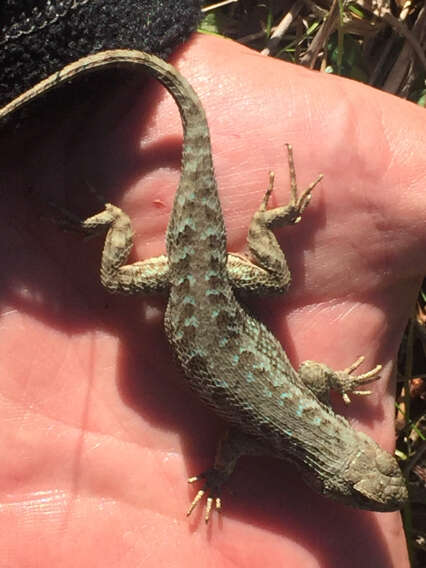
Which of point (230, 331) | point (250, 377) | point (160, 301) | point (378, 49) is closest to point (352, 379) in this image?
point (250, 377)

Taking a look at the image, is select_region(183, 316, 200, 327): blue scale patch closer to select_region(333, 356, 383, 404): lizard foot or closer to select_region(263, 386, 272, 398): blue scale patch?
select_region(263, 386, 272, 398): blue scale patch

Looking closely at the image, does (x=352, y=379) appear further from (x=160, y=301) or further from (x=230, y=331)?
(x=160, y=301)

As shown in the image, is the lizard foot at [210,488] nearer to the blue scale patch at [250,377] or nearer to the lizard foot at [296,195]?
the blue scale patch at [250,377]

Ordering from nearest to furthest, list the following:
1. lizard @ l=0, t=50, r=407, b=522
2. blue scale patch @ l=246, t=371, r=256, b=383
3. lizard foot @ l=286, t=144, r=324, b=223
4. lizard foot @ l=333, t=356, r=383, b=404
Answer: lizard @ l=0, t=50, r=407, b=522, blue scale patch @ l=246, t=371, r=256, b=383, lizard foot @ l=286, t=144, r=324, b=223, lizard foot @ l=333, t=356, r=383, b=404

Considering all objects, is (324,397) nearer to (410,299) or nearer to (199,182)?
(410,299)

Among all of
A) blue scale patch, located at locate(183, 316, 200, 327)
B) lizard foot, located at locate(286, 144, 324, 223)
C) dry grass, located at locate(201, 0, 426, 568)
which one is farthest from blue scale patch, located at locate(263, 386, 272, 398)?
dry grass, located at locate(201, 0, 426, 568)

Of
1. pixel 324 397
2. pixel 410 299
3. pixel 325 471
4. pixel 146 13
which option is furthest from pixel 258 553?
pixel 146 13
